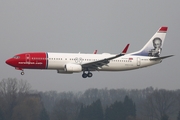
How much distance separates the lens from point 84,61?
2990 inches

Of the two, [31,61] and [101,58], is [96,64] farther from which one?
[31,61]

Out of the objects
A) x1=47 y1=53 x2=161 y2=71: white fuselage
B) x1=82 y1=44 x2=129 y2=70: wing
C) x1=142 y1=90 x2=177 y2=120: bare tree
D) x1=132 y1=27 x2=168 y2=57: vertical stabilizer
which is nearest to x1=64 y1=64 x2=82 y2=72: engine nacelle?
x1=47 y1=53 x2=161 y2=71: white fuselage

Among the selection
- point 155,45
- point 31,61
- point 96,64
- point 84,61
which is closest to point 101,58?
point 96,64

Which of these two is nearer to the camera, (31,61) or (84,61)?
(31,61)

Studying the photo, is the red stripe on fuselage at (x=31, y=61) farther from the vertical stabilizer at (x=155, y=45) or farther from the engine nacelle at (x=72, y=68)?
the vertical stabilizer at (x=155, y=45)

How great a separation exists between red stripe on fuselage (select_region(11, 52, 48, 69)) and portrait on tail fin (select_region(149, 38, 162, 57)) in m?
16.8

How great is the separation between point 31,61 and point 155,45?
20.1 meters

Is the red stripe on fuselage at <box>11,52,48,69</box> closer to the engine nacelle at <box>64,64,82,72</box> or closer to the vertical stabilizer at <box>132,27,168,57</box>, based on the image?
the engine nacelle at <box>64,64,82,72</box>

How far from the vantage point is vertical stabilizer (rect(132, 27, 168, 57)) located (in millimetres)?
81812

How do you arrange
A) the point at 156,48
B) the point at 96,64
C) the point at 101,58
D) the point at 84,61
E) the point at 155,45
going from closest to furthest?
the point at 96,64 → the point at 84,61 → the point at 101,58 → the point at 156,48 → the point at 155,45

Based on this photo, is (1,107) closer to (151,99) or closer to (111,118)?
(111,118)

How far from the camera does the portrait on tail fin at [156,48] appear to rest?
82.3m

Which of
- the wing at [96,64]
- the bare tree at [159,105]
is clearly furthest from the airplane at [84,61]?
the bare tree at [159,105]

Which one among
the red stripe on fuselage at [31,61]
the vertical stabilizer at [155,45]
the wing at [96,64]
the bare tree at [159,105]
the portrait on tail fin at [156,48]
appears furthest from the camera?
the bare tree at [159,105]
